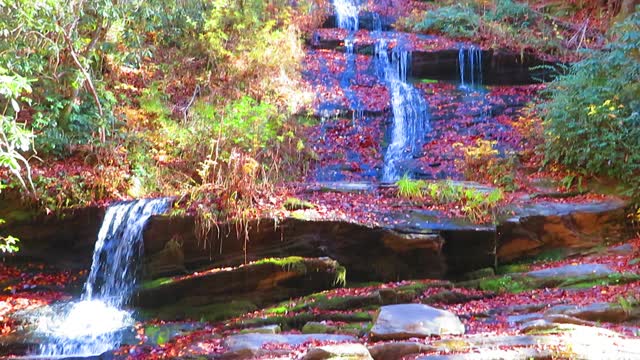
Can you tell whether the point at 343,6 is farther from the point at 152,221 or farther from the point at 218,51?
the point at 152,221

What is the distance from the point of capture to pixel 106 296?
8914 millimetres

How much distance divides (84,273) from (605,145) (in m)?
9.33

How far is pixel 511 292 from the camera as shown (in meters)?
7.80

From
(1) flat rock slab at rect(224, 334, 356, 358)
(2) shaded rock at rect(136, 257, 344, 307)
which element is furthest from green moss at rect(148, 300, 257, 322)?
(1) flat rock slab at rect(224, 334, 356, 358)

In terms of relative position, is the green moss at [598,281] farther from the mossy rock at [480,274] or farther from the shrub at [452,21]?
the shrub at [452,21]

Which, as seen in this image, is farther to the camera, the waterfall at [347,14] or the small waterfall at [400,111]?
the waterfall at [347,14]

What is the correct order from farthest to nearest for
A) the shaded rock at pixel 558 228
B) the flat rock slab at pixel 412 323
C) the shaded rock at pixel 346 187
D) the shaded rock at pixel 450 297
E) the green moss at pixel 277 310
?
1. the shaded rock at pixel 346 187
2. the shaded rock at pixel 558 228
3. the green moss at pixel 277 310
4. the shaded rock at pixel 450 297
5. the flat rock slab at pixel 412 323

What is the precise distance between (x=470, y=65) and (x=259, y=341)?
1191cm

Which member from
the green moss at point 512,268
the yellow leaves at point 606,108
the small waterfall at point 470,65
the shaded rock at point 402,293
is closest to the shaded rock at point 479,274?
the green moss at point 512,268

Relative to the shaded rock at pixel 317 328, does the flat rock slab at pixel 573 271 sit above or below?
above

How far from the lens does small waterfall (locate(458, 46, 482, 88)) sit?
15852 mm

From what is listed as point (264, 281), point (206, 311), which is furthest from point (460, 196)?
point (206, 311)

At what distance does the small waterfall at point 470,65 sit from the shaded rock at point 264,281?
939 cm

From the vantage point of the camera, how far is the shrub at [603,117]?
966cm
